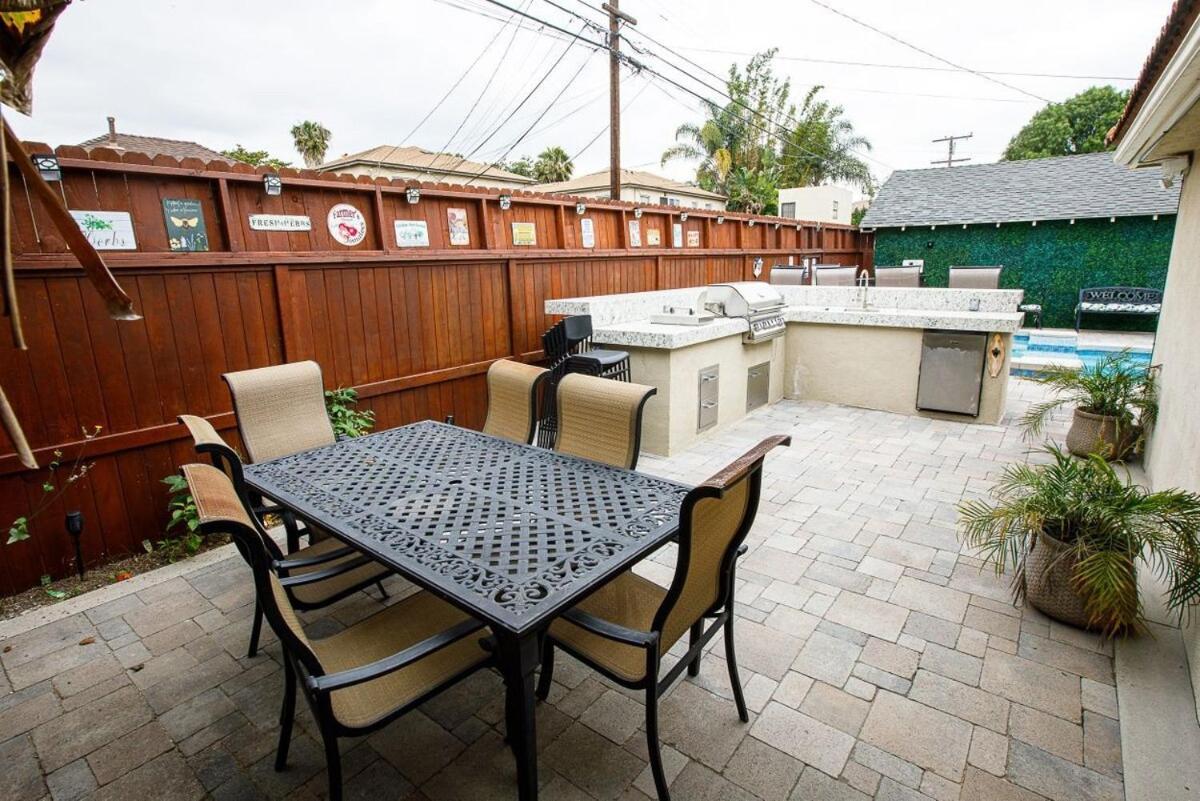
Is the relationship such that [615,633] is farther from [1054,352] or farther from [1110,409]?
[1054,352]

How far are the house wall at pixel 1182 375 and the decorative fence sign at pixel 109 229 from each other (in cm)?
488

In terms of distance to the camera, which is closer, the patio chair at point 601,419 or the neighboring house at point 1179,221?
the neighboring house at point 1179,221

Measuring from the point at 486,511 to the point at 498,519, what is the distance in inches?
3.3

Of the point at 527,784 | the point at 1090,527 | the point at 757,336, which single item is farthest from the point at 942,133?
the point at 527,784

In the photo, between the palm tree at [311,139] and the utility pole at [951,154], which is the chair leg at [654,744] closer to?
the palm tree at [311,139]

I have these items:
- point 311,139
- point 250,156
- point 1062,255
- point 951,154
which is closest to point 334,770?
point 1062,255

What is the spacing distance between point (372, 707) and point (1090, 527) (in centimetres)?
264

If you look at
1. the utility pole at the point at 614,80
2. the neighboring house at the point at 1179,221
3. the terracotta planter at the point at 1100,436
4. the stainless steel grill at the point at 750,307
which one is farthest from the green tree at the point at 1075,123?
the terracotta planter at the point at 1100,436

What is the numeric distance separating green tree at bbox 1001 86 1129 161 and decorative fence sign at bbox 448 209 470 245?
1150 inches

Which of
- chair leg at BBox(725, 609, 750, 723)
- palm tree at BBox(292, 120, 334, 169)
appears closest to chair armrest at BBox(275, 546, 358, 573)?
chair leg at BBox(725, 609, 750, 723)

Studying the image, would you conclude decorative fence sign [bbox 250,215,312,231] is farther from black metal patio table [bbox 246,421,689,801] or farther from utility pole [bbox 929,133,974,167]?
utility pole [bbox 929,133,974,167]

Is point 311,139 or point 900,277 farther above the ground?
point 311,139

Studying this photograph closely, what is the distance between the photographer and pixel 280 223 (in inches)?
139

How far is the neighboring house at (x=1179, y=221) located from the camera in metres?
1.94
